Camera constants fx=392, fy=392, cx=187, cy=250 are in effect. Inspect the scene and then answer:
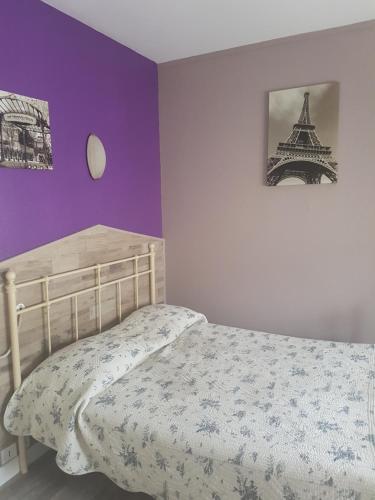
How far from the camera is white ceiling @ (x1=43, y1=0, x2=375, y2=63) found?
7.07 feet

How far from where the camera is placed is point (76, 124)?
234 cm

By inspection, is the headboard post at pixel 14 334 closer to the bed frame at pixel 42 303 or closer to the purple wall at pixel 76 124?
the bed frame at pixel 42 303

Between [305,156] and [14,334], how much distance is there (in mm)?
2086

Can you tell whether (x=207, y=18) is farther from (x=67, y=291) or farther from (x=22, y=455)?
(x=22, y=455)

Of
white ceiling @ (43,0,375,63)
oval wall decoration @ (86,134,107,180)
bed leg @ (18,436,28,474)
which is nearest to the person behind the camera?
bed leg @ (18,436,28,474)

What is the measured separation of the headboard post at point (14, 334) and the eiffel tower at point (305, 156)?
186cm

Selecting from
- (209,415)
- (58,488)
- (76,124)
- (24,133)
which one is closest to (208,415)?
(209,415)

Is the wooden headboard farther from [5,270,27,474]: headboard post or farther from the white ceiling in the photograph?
the white ceiling

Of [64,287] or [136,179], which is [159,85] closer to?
[136,179]

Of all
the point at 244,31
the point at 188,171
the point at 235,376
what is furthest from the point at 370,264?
the point at 244,31

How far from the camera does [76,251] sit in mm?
2354

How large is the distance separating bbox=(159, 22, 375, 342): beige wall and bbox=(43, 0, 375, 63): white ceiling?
0.15m

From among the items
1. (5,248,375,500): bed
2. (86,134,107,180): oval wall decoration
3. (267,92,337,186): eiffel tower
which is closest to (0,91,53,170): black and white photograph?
(86,134,107,180): oval wall decoration

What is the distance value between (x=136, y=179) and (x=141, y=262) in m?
0.62
